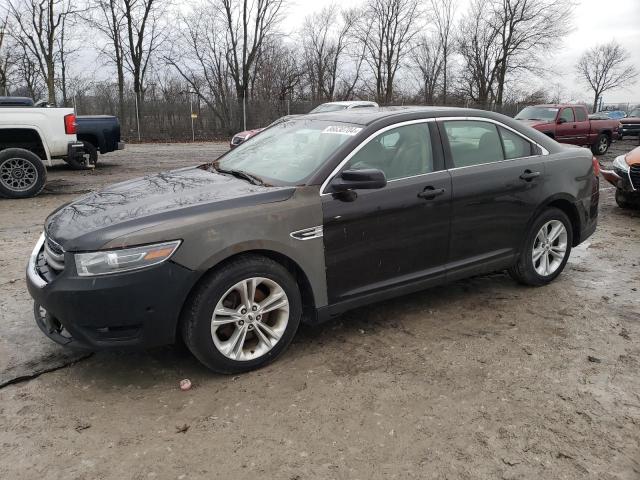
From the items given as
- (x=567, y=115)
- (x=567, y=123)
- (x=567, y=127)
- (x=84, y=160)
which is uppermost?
(x=567, y=115)

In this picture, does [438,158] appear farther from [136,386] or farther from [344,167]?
[136,386]

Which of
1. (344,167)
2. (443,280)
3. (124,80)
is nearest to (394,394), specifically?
(443,280)

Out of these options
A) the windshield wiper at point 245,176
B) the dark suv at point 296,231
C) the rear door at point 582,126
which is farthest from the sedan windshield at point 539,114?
the windshield wiper at point 245,176

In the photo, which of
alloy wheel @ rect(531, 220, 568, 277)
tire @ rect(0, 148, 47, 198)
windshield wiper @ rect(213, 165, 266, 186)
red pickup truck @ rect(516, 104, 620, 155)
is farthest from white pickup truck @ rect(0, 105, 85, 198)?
red pickup truck @ rect(516, 104, 620, 155)

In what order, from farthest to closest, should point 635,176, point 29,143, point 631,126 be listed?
point 631,126, point 29,143, point 635,176

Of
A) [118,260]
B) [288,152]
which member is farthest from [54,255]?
[288,152]

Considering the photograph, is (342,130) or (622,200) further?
(622,200)

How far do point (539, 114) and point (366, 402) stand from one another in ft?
50.8

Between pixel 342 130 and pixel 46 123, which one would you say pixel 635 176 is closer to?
pixel 342 130

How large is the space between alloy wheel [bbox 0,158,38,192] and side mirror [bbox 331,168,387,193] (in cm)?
759

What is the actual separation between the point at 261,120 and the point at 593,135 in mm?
17989

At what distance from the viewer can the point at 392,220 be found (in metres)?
3.60

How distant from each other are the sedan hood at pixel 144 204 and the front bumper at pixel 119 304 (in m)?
0.21

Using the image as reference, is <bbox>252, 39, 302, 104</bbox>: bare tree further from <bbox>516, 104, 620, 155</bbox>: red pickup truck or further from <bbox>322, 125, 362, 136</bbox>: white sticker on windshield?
<bbox>322, 125, 362, 136</bbox>: white sticker on windshield
